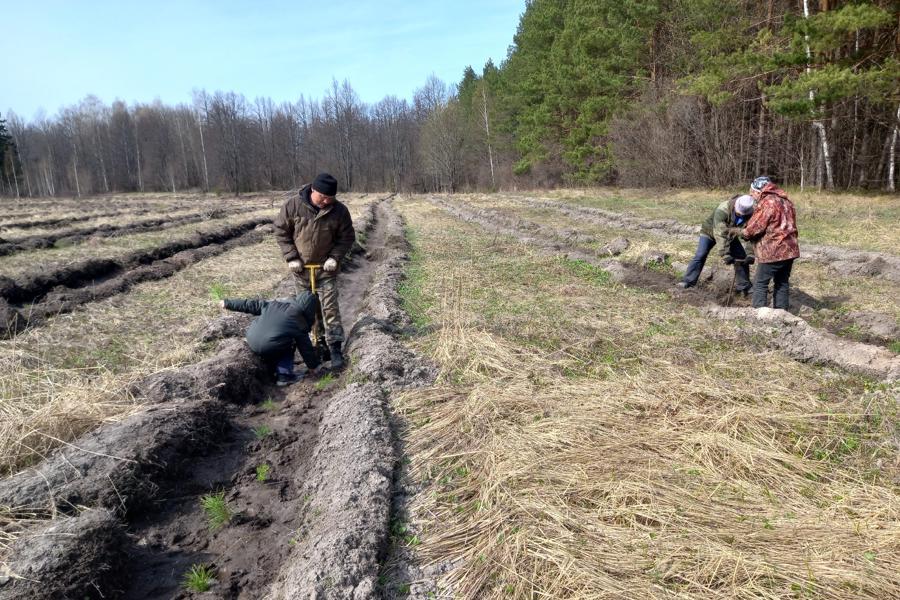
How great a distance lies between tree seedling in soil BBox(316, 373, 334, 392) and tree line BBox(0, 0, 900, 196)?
18.6 meters

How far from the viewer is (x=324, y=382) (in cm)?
624

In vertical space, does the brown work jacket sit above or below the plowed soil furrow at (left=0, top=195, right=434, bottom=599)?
above

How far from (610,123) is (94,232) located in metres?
28.8

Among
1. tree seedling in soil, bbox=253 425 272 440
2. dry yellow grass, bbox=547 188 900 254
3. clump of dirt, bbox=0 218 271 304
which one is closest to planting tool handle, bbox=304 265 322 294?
tree seedling in soil, bbox=253 425 272 440

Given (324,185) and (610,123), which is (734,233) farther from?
(610,123)

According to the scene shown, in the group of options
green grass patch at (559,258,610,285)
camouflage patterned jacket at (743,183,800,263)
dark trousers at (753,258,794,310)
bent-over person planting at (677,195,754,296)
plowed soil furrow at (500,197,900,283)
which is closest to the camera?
camouflage patterned jacket at (743,183,800,263)

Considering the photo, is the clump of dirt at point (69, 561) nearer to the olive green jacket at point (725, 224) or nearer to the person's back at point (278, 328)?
the person's back at point (278, 328)

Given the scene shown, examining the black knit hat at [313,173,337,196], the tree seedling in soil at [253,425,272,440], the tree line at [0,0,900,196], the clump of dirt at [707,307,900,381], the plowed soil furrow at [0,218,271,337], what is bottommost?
the tree seedling in soil at [253,425,272,440]

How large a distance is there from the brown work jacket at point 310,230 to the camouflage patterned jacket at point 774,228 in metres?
5.43

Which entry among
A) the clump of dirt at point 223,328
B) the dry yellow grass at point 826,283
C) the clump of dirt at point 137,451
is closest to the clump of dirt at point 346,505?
the clump of dirt at point 137,451

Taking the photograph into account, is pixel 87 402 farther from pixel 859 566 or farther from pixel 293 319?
pixel 859 566

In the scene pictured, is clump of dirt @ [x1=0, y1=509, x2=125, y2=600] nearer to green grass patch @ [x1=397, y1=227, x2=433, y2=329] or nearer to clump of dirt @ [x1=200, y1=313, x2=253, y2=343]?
clump of dirt @ [x1=200, y1=313, x2=253, y2=343]

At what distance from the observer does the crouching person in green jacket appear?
20.7ft

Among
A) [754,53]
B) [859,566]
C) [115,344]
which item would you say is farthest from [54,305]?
[754,53]
